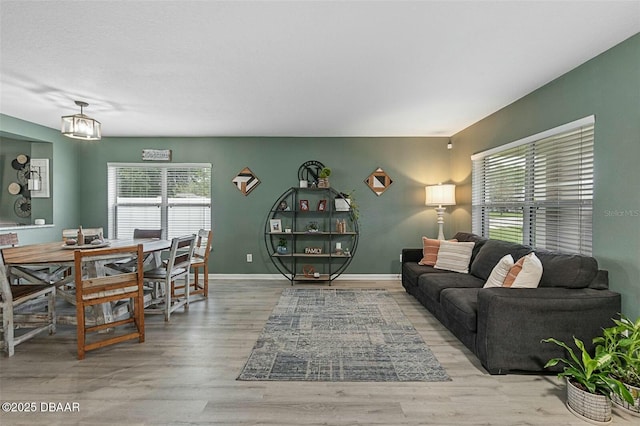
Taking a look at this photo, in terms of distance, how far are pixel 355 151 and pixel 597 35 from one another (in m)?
3.49

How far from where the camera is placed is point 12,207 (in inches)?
201

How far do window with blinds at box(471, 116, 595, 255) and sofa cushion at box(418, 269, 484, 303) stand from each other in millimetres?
779

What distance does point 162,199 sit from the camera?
554 centimetres

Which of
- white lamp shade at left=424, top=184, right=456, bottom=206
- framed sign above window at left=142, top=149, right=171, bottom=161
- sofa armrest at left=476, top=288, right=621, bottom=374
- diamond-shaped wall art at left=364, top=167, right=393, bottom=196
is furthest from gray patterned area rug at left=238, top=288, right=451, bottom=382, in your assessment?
framed sign above window at left=142, top=149, right=171, bottom=161

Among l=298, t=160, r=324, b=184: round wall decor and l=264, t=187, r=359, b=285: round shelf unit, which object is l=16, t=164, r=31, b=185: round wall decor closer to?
l=264, t=187, r=359, b=285: round shelf unit

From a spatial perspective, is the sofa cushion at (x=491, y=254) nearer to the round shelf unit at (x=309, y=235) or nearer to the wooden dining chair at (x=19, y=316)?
the round shelf unit at (x=309, y=235)

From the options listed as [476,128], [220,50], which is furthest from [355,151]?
[220,50]

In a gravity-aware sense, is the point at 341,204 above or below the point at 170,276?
above

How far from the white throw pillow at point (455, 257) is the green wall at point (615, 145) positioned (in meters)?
1.47

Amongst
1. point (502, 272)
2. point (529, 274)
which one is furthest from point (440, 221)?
point (529, 274)

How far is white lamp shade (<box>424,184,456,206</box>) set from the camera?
4.92 meters

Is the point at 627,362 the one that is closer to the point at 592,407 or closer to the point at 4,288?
the point at 592,407

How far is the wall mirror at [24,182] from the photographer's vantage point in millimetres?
4941

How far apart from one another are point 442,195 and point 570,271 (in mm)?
2555
